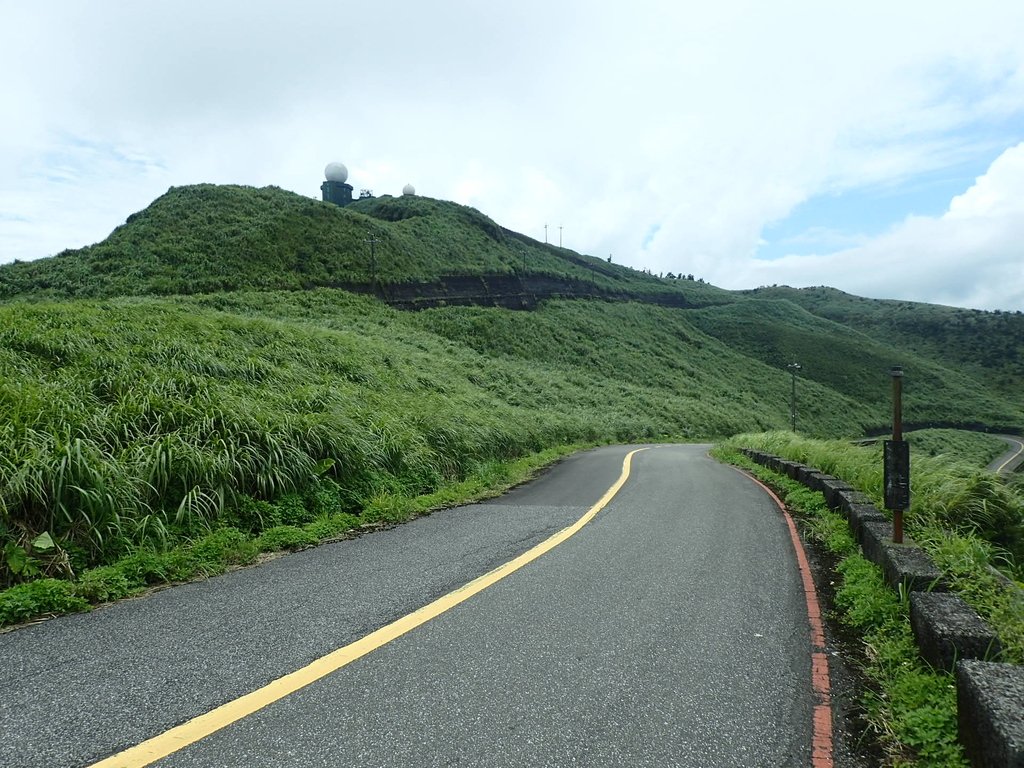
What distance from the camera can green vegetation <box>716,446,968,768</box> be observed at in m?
2.67

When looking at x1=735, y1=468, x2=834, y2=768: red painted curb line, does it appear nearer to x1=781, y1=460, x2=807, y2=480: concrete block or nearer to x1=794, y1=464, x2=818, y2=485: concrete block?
x1=794, y1=464, x2=818, y2=485: concrete block

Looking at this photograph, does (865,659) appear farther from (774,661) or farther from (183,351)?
A: (183,351)

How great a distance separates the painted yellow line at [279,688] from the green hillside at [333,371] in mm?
2607

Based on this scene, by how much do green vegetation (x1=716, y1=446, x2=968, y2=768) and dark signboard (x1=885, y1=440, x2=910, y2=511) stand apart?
596 mm

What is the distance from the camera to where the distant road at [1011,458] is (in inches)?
1849

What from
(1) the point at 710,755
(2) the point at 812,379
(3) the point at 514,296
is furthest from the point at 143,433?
(2) the point at 812,379

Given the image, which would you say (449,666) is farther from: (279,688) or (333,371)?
(333,371)

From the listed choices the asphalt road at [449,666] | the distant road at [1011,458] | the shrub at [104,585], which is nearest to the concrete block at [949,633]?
the asphalt road at [449,666]

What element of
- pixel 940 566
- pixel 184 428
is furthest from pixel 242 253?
pixel 940 566

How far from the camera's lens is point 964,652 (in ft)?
10.4

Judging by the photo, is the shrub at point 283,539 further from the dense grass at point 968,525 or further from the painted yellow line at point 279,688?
the dense grass at point 968,525

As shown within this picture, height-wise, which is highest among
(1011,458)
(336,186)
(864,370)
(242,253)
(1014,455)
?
(336,186)

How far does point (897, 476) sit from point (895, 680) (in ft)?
7.61

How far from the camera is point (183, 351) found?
1028cm
